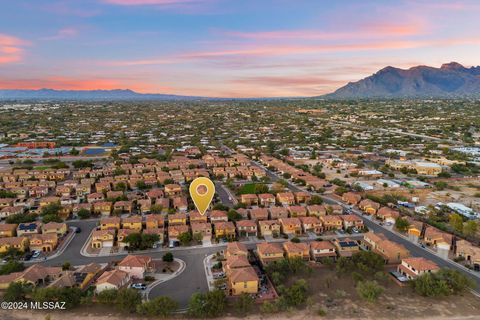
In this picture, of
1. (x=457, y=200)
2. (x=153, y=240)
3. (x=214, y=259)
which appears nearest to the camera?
(x=214, y=259)

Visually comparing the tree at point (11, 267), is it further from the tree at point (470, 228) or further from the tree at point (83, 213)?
the tree at point (470, 228)

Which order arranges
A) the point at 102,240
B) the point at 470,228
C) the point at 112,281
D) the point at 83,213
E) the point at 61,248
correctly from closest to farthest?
1. the point at 112,281
2. the point at 61,248
3. the point at 102,240
4. the point at 470,228
5. the point at 83,213

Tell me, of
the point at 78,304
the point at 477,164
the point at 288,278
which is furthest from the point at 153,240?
the point at 477,164

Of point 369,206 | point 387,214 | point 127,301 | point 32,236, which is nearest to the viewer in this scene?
point 127,301

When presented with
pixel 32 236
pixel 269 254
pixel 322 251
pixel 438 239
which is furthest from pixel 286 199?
pixel 32 236

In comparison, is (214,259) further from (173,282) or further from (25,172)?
(25,172)

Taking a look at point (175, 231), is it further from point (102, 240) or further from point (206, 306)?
point (206, 306)

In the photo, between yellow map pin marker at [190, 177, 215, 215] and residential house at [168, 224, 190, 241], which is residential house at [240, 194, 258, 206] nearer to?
yellow map pin marker at [190, 177, 215, 215]
